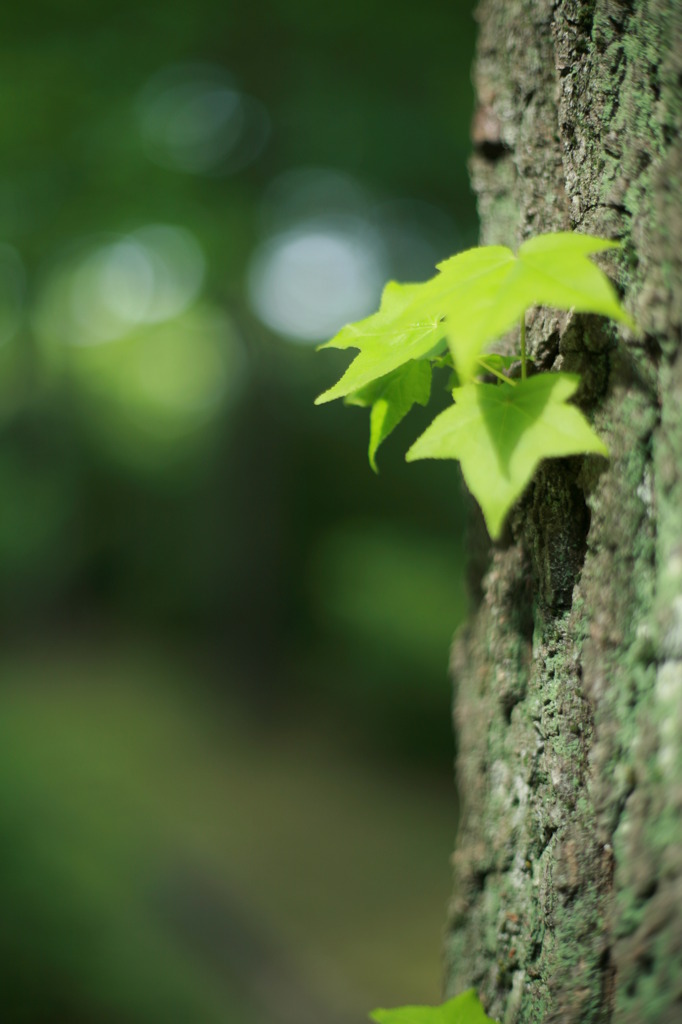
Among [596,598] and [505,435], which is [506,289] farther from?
[596,598]

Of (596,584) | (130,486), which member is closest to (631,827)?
(596,584)

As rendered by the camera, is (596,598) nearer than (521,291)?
No

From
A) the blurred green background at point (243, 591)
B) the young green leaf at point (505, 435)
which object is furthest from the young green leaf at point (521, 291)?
the blurred green background at point (243, 591)

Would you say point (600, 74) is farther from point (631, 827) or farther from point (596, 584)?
point (631, 827)

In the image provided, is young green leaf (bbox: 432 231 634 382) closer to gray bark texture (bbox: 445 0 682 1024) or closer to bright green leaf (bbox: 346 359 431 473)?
gray bark texture (bbox: 445 0 682 1024)

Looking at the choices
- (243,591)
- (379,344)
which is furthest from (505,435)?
(243,591)

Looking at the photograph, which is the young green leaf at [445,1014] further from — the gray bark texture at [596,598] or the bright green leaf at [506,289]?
the bright green leaf at [506,289]
